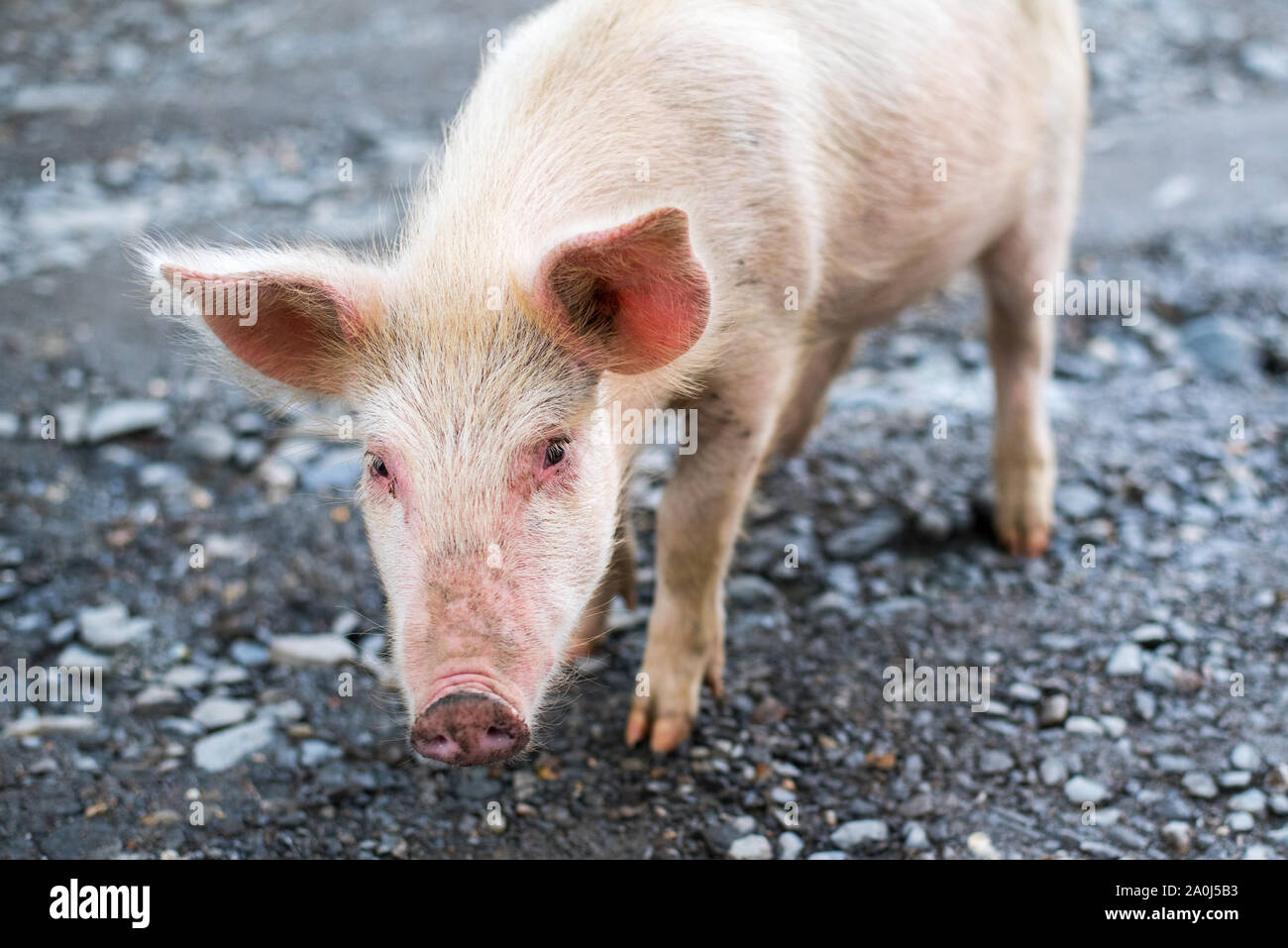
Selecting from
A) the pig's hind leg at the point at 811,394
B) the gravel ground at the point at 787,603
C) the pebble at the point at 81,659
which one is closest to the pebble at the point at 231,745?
the gravel ground at the point at 787,603

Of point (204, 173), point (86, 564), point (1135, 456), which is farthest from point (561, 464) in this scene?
point (204, 173)

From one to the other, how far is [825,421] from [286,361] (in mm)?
2772

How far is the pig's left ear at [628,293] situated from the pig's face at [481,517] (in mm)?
79

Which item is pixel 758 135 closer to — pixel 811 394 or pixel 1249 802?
pixel 811 394

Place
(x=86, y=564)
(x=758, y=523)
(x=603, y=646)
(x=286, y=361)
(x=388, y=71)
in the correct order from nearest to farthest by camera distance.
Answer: (x=286, y=361) → (x=603, y=646) → (x=86, y=564) → (x=758, y=523) → (x=388, y=71)

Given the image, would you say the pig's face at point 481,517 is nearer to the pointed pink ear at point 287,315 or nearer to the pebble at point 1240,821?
→ the pointed pink ear at point 287,315

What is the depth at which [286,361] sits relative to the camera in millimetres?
3070

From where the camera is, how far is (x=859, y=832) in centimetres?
338

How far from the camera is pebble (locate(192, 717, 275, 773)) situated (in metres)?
3.56

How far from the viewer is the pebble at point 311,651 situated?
13.1 feet

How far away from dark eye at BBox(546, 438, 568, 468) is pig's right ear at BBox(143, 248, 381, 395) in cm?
50

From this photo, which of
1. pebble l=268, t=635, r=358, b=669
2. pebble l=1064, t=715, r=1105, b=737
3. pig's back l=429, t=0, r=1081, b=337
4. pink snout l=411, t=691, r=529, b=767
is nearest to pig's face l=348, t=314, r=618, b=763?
pink snout l=411, t=691, r=529, b=767

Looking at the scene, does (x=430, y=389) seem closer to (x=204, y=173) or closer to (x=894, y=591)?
(x=894, y=591)

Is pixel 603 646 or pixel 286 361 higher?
pixel 286 361
